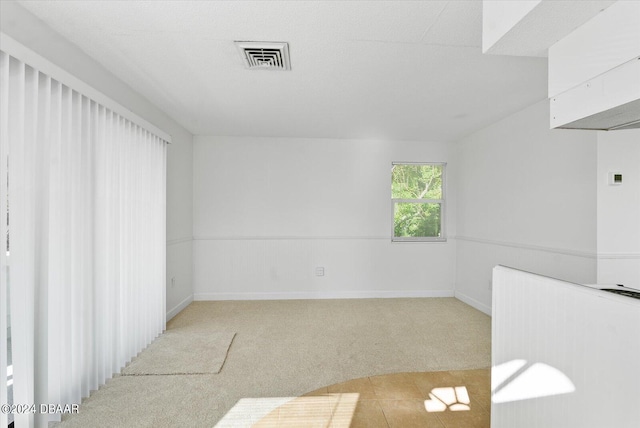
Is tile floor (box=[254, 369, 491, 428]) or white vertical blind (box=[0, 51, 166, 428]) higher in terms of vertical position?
white vertical blind (box=[0, 51, 166, 428])

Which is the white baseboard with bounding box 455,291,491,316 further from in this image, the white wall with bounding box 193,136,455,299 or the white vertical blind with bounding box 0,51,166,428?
the white vertical blind with bounding box 0,51,166,428

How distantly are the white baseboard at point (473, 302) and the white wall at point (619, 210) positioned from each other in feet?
5.66

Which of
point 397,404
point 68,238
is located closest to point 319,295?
point 397,404

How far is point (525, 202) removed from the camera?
143 inches

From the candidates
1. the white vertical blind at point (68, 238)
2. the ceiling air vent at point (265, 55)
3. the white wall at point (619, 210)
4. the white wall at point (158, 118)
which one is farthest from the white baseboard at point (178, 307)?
the white wall at point (619, 210)

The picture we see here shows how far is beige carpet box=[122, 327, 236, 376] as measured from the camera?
2762 mm

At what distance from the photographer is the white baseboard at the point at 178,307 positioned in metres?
4.12

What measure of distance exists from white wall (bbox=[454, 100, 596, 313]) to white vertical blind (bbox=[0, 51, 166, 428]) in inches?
158

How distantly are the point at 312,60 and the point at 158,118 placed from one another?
2165 millimetres

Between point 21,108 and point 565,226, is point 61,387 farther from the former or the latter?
point 565,226

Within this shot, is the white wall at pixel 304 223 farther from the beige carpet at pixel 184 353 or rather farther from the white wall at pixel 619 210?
the white wall at pixel 619 210

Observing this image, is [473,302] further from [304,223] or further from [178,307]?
[178,307]

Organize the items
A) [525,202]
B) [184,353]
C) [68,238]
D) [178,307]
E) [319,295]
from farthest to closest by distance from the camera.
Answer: [319,295], [178,307], [525,202], [184,353], [68,238]

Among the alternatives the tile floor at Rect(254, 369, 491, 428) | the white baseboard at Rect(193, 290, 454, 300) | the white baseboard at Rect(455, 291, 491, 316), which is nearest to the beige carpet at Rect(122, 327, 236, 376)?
the tile floor at Rect(254, 369, 491, 428)
